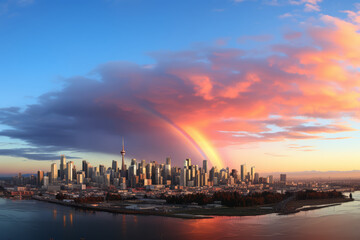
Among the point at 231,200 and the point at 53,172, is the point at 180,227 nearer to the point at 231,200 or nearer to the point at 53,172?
the point at 231,200

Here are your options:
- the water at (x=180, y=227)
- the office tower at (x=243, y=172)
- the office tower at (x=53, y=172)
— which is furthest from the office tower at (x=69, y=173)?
the water at (x=180, y=227)

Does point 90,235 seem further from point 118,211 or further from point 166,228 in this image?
point 118,211

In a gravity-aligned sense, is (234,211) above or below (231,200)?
below

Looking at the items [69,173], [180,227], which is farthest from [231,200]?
[69,173]

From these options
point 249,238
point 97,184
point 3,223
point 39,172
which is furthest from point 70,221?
point 39,172

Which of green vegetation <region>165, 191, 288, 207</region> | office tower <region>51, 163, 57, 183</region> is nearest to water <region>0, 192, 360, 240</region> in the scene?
green vegetation <region>165, 191, 288, 207</region>

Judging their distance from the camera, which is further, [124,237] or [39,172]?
[39,172]

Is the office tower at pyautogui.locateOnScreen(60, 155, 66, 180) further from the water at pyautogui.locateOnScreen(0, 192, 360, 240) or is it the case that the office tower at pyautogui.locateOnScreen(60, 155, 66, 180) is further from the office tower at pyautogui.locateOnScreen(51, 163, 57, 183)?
the water at pyautogui.locateOnScreen(0, 192, 360, 240)

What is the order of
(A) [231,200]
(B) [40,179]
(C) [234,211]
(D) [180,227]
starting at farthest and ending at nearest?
(B) [40,179], (A) [231,200], (C) [234,211], (D) [180,227]

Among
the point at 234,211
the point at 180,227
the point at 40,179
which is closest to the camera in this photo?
the point at 180,227
